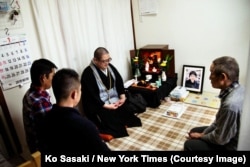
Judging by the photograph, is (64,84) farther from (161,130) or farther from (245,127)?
(161,130)

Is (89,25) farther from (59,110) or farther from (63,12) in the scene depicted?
(59,110)

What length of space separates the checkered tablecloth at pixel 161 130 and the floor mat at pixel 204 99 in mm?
83

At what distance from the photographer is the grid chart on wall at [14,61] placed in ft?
6.00

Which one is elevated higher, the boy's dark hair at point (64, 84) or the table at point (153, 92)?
the boy's dark hair at point (64, 84)

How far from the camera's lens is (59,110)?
1.03 m

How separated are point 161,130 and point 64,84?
153 centimetres

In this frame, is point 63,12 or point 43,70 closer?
point 43,70

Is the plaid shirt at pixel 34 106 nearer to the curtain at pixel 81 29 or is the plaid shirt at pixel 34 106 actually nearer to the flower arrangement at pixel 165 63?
the curtain at pixel 81 29

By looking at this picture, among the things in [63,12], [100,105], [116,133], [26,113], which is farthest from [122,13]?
[26,113]

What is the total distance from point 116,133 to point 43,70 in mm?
1131

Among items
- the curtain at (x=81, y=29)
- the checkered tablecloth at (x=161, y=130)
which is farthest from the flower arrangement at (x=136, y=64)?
the checkered tablecloth at (x=161, y=130)

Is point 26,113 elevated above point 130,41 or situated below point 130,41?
below

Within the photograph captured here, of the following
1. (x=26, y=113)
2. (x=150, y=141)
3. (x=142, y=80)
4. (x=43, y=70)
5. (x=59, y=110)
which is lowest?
(x=150, y=141)

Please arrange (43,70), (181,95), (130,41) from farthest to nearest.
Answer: (130,41), (181,95), (43,70)
